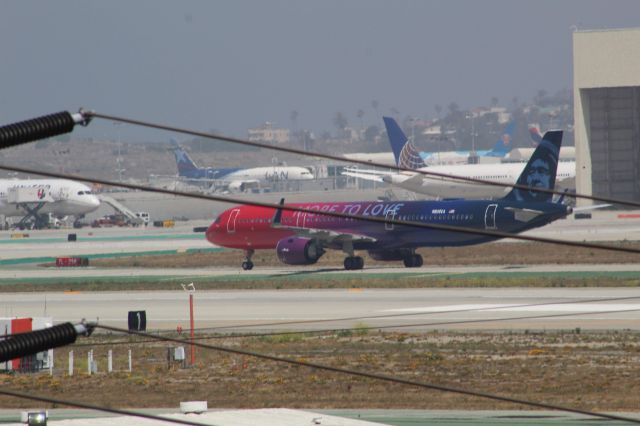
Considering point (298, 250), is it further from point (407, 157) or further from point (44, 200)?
point (407, 157)

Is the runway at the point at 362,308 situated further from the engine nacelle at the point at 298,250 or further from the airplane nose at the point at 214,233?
the airplane nose at the point at 214,233

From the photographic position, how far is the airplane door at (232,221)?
7394cm

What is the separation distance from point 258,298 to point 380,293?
5.41m

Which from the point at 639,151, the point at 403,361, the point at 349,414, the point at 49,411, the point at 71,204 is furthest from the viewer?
the point at 71,204

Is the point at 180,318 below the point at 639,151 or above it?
below

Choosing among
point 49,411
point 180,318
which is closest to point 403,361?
point 49,411

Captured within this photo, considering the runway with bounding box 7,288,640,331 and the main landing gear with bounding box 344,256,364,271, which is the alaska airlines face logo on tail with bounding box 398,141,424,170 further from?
the runway with bounding box 7,288,640,331

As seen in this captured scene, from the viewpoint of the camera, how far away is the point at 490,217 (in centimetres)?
6406

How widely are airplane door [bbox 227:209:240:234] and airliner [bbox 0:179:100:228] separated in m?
67.6

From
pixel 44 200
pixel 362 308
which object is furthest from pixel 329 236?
pixel 44 200

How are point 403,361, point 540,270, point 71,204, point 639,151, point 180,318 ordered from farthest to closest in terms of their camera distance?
1. point 71,204
2. point 639,151
3. point 540,270
4. point 180,318
5. point 403,361

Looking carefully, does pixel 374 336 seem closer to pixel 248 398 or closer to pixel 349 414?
pixel 248 398

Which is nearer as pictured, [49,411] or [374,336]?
[49,411]

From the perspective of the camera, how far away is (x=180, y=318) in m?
48.9
